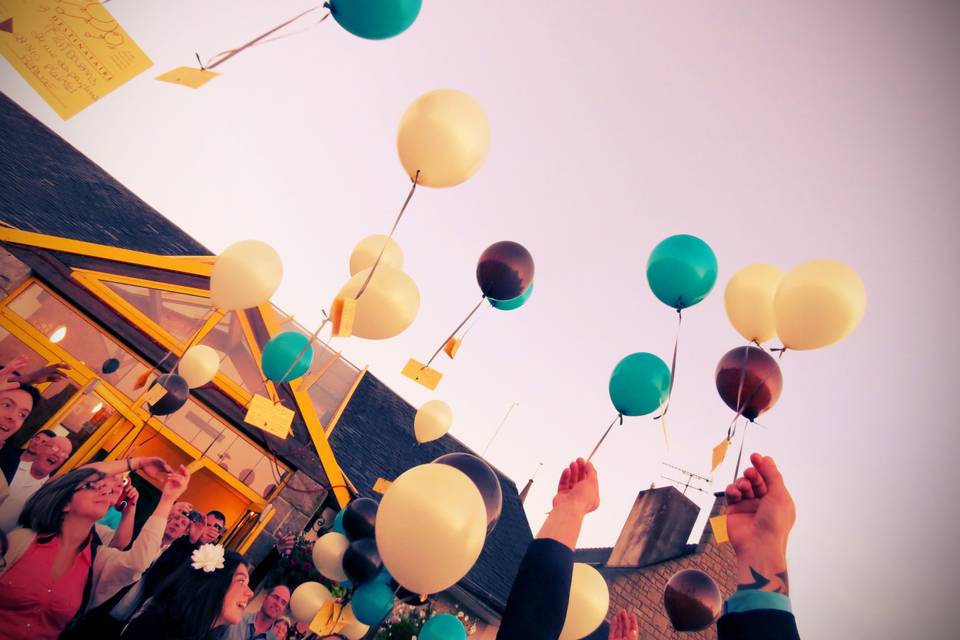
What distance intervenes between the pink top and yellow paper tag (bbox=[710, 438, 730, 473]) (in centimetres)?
419

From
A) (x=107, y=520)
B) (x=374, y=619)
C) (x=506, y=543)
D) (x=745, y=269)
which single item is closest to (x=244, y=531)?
(x=107, y=520)

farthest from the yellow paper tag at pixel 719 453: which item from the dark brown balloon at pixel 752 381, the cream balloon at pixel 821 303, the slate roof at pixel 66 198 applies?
the slate roof at pixel 66 198

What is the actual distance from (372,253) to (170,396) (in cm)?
297

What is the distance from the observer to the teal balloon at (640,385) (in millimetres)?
3529

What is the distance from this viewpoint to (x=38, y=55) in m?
2.00

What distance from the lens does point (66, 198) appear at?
26.4 ft

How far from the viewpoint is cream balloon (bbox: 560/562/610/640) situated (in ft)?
9.67

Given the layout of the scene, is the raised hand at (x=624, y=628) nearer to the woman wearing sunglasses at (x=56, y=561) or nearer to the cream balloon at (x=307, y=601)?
the woman wearing sunglasses at (x=56, y=561)

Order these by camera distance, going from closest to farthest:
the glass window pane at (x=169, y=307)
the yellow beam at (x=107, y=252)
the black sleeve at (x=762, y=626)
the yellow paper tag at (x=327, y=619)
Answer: the black sleeve at (x=762, y=626), the yellow paper tag at (x=327, y=619), the yellow beam at (x=107, y=252), the glass window pane at (x=169, y=307)

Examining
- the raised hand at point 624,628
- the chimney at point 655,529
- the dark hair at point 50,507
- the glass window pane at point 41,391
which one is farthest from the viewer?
the chimney at point 655,529

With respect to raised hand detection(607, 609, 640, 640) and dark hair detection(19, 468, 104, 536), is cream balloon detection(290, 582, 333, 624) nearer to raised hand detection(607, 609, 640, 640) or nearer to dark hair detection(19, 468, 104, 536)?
dark hair detection(19, 468, 104, 536)

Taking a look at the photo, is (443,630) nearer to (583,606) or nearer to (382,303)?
(583,606)

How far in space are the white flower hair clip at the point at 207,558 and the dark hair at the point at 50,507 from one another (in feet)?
2.79

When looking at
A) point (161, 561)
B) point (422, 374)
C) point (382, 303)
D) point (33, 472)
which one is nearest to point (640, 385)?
point (422, 374)
